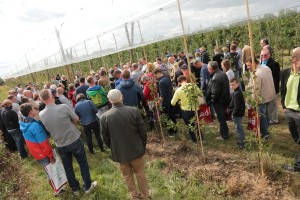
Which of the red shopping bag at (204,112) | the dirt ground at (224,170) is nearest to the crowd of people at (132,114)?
the red shopping bag at (204,112)

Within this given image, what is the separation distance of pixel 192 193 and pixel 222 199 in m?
0.53

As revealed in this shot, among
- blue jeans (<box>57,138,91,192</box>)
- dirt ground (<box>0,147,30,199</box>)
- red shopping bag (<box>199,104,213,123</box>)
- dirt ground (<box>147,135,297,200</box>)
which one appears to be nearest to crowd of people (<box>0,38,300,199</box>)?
blue jeans (<box>57,138,91,192</box>)

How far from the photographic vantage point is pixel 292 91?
14.1ft

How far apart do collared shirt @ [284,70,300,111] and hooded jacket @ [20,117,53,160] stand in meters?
4.49

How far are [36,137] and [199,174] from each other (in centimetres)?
315

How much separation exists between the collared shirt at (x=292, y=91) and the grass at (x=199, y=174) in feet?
1.76

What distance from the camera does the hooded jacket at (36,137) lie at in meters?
4.79

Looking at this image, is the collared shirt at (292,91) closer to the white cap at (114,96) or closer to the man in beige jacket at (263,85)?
the man in beige jacket at (263,85)

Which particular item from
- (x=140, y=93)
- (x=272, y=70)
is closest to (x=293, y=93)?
(x=272, y=70)

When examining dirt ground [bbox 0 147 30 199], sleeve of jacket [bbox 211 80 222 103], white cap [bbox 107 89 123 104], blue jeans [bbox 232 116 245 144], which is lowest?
dirt ground [bbox 0 147 30 199]

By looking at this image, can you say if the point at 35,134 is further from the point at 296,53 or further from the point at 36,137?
the point at 296,53

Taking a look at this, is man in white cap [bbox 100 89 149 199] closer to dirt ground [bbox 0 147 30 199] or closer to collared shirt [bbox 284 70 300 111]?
collared shirt [bbox 284 70 300 111]

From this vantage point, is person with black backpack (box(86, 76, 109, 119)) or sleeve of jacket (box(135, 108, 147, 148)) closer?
sleeve of jacket (box(135, 108, 147, 148))

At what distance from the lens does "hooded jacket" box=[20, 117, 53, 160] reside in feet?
15.7
